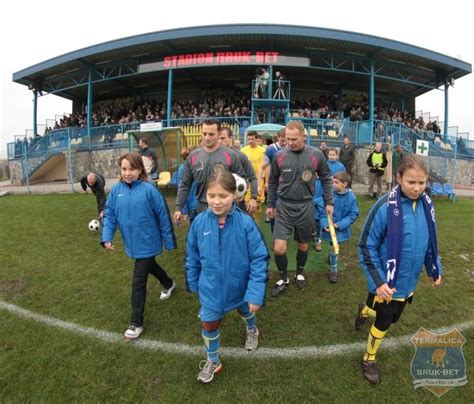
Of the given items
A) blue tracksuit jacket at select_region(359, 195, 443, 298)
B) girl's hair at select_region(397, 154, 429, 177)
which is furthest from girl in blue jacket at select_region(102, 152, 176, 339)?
girl's hair at select_region(397, 154, 429, 177)

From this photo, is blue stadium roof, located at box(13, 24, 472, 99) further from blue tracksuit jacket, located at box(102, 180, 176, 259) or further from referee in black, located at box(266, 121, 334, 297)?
blue tracksuit jacket, located at box(102, 180, 176, 259)

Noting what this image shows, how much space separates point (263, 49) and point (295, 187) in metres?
17.3

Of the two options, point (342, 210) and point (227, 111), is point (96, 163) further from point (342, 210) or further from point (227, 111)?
point (342, 210)

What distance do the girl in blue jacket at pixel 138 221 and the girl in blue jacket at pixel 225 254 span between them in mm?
Answer: 828

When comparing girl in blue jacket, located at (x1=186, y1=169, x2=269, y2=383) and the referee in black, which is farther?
the referee in black

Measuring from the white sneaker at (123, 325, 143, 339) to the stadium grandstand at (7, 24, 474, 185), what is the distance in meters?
10.3

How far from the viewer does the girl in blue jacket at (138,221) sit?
3.11 metres

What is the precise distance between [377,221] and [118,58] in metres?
21.7

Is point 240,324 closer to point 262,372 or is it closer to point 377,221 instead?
point 262,372

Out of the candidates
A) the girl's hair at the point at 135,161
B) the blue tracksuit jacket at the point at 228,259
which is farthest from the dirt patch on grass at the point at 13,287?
the blue tracksuit jacket at the point at 228,259

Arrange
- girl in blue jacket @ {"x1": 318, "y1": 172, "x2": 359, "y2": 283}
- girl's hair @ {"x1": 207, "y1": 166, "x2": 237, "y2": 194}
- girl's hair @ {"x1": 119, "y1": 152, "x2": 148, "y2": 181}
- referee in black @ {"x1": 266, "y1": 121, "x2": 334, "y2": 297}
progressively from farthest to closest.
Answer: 1. girl in blue jacket @ {"x1": 318, "y1": 172, "x2": 359, "y2": 283}
2. referee in black @ {"x1": 266, "y1": 121, "x2": 334, "y2": 297}
3. girl's hair @ {"x1": 119, "y1": 152, "x2": 148, "y2": 181}
4. girl's hair @ {"x1": 207, "y1": 166, "x2": 237, "y2": 194}

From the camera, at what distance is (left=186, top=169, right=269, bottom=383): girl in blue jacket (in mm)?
2377

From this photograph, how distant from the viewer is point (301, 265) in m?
4.23

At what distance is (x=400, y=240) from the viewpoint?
2.28 metres
